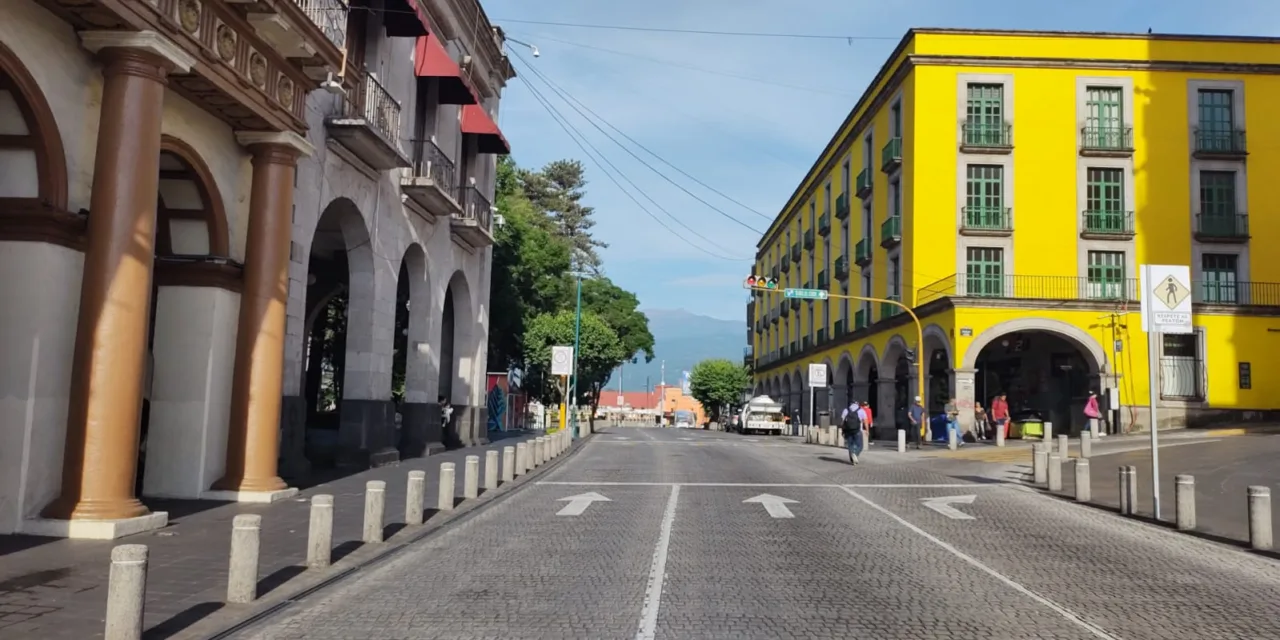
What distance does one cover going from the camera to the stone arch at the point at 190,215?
12898 millimetres

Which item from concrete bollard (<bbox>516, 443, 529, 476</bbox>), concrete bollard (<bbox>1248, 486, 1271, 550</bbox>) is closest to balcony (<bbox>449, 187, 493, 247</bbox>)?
concrete bollard (<bbox>516, 443, 529, 476</bbox>)

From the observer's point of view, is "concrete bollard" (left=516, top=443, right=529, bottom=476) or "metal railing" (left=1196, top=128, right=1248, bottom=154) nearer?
"concrete bollard" (left=516, top=443, right=529, bottom=476)

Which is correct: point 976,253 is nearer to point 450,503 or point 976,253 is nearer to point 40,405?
point 450,503

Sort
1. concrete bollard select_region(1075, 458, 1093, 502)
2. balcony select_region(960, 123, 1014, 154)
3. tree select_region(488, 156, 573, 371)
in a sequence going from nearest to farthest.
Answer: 1. concrete bollard select_region(1075, 458, 1093, 502)
2. balcony select_region(960, 123, 1014, 154)
3. tree select_region(488, 156, 573, 371)

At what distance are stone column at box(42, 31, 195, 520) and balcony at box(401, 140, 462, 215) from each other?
34.5 feet

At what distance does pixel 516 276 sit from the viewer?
140ft

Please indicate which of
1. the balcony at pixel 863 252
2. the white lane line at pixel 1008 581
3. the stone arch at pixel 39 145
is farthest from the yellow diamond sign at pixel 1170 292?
the balcony at pixel 863 252

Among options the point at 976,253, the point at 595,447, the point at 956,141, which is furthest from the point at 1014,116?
the point at 595,447

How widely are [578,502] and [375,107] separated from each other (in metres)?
8.93

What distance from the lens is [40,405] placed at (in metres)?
10.0

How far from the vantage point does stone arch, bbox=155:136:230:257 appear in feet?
42.3

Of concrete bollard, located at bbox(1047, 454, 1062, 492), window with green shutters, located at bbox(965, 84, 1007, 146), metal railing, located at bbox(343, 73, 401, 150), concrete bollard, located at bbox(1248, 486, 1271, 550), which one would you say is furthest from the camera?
window with green shutters, located at bbox(965, 84, 1007, 146)

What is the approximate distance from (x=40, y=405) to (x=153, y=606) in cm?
418

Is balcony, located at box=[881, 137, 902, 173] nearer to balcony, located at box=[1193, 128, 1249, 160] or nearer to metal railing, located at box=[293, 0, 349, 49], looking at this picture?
balcony, located at box=[1193, 128, 1249, 160]
